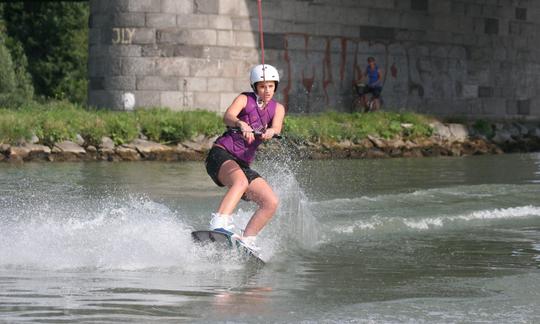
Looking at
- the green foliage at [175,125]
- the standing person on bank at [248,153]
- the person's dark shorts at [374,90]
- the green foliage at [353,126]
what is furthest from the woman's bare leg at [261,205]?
the person's dark shorts at [374,90]

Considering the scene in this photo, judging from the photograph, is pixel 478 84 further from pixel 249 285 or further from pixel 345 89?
pixel 249 285

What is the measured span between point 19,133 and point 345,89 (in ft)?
34.1

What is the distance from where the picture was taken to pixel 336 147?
28.4 metres

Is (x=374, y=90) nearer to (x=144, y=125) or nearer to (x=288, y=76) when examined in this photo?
(x=288, y=76)

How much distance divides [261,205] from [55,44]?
32450mm

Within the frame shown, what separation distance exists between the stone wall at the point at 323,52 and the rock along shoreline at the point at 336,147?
7.43 feet

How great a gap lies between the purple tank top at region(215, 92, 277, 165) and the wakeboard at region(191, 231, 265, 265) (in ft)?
3.07

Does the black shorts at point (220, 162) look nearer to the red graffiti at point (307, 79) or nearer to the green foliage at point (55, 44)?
the red graffiti at point (307, 79)

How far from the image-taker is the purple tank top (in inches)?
473

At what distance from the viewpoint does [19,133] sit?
80.8 ft

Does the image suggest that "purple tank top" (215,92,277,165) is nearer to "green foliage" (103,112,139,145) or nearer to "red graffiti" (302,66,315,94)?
"green foliage" (103,112,139,145)

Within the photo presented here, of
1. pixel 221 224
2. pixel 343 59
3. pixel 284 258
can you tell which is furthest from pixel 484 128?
pixel 221 224

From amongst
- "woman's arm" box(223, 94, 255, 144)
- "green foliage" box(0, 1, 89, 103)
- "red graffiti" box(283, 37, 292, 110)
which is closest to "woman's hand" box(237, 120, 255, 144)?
Answer: "woman's arm" box(223, 94, 255, 144)

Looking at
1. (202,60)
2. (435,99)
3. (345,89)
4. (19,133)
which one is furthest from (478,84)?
(19,133)
